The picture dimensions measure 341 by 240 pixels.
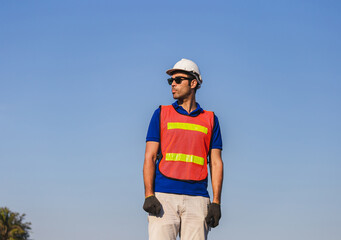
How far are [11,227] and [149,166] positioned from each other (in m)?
57.0

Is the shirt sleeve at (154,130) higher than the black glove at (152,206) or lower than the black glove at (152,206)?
higher

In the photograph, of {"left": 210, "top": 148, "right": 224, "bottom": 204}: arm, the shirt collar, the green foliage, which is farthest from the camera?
the green foliage

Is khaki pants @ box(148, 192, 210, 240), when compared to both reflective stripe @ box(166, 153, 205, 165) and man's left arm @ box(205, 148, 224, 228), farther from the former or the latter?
reflective stripe @ box(166, 153, 205, 165)

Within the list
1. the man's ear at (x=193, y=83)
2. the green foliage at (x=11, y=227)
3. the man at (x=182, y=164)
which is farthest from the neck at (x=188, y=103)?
the green foliage at (x=11, y=227)

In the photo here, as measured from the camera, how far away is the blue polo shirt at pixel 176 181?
6.39m

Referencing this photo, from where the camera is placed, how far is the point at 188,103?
698cm

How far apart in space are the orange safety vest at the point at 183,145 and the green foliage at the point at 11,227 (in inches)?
2168

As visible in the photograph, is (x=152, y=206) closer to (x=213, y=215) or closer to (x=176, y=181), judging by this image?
(x=176, y=181)

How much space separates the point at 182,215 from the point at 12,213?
58546 mm

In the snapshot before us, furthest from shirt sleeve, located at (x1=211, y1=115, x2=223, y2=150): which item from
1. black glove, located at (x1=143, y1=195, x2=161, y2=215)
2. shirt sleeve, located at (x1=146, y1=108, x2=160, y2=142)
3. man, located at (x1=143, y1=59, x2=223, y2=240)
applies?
black glove, located at (x1=143, y1=195, x2=161, y2=215)

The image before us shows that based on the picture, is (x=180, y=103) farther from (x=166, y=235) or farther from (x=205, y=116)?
(x=166, y=235)

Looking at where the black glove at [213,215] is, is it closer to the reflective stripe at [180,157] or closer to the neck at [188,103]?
the reflective stripe at [180,157]

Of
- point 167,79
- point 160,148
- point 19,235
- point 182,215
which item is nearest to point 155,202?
point 182,215

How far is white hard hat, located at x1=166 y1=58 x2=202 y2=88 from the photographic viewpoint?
22.8ft
